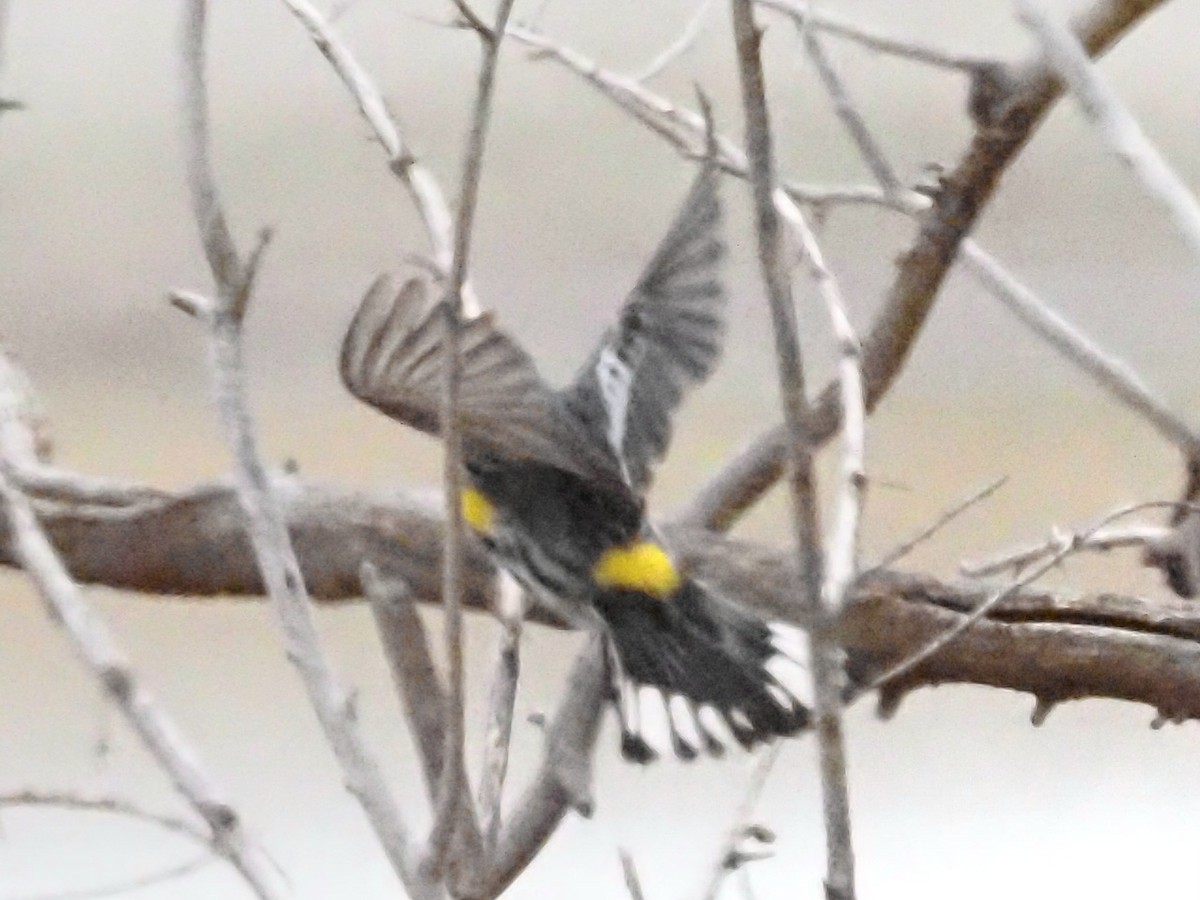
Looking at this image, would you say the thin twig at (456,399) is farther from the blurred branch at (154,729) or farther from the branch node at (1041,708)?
the branch node at (1041,708)

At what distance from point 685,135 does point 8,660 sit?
3.01 feet

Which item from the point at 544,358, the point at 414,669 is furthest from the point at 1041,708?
the point at 544,358

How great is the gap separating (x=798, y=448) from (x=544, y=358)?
1073 mm

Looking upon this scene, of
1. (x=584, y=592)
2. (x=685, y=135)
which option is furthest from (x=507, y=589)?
(x=685, y=135)

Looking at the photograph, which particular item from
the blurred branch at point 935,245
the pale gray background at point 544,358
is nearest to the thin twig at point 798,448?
the blurred branch at point 935,245

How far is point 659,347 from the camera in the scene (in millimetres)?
776

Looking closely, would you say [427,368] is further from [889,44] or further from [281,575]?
[889,44]

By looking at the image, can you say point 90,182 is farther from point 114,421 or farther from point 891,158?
point 891,158

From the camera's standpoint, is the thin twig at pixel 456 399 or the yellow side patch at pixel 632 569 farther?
the yellow side patch at pixel 632 569

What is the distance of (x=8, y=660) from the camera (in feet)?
4.74

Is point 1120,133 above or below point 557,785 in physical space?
above

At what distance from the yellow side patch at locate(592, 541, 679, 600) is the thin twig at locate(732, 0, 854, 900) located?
323 mm

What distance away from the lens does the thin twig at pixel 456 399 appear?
0.38m

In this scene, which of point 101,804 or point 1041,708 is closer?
point 101,804
